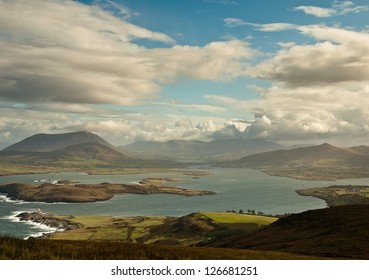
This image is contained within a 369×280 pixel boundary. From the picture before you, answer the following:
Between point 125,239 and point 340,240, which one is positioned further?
point 125,239

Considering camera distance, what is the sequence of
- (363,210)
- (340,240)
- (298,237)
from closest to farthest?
(340,240) < (298,237) < (363,210)

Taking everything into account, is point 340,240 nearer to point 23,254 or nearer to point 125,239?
point 23,254

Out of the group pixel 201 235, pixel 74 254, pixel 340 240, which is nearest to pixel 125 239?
pixel 201 235

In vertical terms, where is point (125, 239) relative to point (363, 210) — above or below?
below
